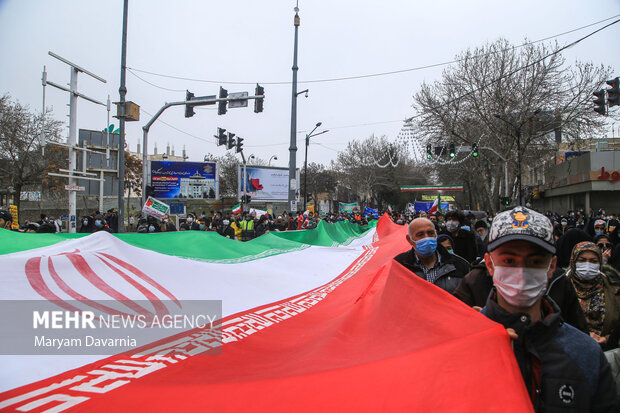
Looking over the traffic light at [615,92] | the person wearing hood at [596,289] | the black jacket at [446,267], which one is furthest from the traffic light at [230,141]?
the person wearing hood at [596,289]

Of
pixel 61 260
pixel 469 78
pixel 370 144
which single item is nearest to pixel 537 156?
pixel 469 78

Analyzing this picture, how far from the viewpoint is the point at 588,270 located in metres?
3.66

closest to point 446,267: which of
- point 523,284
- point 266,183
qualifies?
point 523,284

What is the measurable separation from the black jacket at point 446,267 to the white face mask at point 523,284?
1.93m

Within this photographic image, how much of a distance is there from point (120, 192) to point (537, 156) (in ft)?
106

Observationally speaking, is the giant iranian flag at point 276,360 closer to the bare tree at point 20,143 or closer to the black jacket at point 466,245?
the black jacket at point 466,245

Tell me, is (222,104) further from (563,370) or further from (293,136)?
(563,370)

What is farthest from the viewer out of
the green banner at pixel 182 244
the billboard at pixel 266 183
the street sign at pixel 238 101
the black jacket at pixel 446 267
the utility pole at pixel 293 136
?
the billboard at pixel 266 183

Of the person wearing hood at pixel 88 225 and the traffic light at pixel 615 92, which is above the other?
the traffic light at pixel 615 92

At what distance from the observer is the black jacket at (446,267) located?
3.92 m

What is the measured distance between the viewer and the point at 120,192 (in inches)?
626

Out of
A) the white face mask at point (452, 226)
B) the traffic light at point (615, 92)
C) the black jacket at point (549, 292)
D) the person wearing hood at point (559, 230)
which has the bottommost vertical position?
the person wearing hood at point (559, 230)

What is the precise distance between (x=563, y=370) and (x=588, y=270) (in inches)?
95.8

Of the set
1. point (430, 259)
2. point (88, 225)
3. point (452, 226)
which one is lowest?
point (88, 225)
